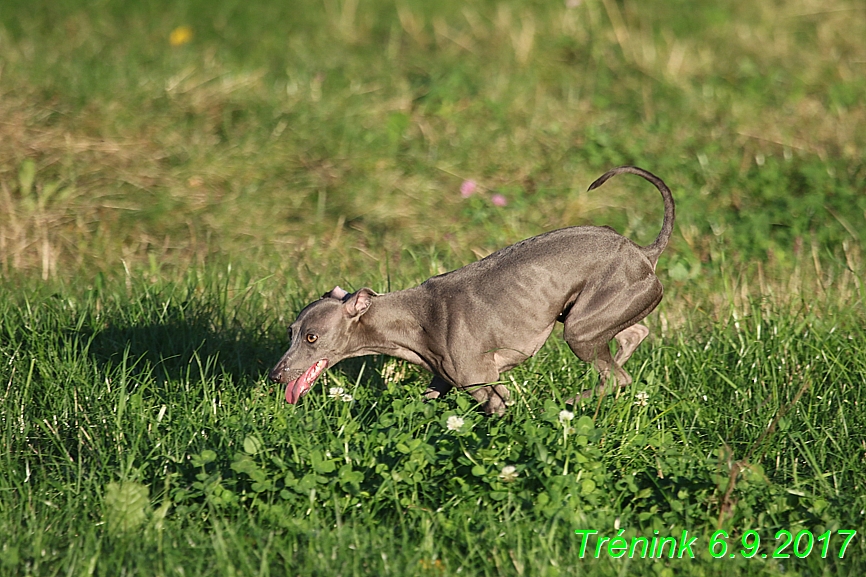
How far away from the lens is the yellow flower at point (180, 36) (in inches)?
386

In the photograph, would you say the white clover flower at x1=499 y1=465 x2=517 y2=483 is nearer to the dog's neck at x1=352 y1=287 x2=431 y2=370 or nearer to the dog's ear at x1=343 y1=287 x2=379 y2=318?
the dog's neck at x1=352 y1=287 x2=431 y2=370

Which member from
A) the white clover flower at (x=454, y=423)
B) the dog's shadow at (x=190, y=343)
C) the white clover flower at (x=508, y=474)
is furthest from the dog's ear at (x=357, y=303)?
the white clover flower at (x=508, y=474)

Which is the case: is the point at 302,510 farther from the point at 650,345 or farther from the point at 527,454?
the point at 650,345

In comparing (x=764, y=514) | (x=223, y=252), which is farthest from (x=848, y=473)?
(x=223, y=252)

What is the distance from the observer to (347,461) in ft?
13.5

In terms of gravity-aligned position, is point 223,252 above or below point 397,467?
below

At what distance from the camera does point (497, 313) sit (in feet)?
14.7

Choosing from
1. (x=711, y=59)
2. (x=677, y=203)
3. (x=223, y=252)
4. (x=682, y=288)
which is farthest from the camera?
(x=711, y=59)

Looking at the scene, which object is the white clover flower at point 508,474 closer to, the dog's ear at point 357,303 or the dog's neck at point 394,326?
the dog's neck at point 394,326

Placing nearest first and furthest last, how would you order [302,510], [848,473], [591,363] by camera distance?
[302,510], [848,473], [591,363]

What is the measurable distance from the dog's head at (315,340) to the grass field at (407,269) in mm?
155

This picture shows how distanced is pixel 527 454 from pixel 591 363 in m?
0.71

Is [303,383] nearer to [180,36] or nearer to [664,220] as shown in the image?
[664,220]

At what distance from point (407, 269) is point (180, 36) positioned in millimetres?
4634
